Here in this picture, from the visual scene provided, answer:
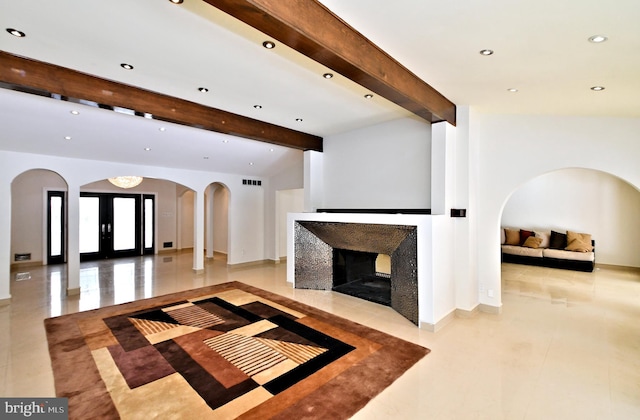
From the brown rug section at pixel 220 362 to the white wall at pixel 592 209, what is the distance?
7.54 metres

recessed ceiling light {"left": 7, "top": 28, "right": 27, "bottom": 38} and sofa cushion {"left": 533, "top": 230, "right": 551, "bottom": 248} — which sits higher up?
recessed ceiling light {"left": 7, "top": 28, "right": 27, "bottom": 38}

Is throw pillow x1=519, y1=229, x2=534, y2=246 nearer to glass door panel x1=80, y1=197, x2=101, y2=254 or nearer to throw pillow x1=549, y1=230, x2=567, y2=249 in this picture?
throw pillow x1=549, y1=230, x2=567, y2=249

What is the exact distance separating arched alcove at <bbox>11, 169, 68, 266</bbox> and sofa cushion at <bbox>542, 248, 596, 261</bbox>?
12785mm

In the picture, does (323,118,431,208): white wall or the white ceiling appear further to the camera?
(323,118,431,208): white wall

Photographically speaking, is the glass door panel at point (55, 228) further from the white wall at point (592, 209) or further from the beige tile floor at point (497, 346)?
the white wall at point (592, 209)

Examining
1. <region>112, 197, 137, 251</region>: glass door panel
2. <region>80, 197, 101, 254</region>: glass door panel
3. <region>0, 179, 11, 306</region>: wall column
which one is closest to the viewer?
<region>0, 179, 11, 306</region>: wall column

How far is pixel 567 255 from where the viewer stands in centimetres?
757

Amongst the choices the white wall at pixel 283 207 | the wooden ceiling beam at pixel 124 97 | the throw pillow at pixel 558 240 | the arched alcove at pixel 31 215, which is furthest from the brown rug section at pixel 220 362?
the throw pillow at pixel 558 240

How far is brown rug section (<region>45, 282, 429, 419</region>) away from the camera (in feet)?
8.30

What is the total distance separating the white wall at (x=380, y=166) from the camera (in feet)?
16.8

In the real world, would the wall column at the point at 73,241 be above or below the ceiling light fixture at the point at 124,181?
below

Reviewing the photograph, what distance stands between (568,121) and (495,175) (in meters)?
1.10

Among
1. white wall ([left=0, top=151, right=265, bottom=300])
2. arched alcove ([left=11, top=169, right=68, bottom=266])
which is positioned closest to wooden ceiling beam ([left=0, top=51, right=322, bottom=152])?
white wall ([left=0, top=151, right=265, bottom=300])

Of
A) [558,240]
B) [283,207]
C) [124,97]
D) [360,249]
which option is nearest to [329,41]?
[124,97]
